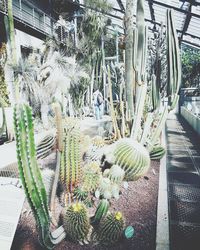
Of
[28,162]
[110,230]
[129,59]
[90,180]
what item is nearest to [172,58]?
[129,59]

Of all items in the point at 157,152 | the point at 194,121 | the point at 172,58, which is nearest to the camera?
the point at 172,58

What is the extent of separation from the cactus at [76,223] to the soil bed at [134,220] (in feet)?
0.37

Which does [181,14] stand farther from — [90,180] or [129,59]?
[90,180]

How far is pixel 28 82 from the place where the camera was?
10.0 meters

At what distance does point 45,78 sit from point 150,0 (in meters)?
5.81

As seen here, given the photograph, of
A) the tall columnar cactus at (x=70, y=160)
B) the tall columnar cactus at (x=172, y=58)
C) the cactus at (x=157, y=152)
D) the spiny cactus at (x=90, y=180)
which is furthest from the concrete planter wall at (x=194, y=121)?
the tall columnar cactus at (x=70, y=160)

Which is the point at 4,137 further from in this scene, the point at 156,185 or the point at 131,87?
the point at 156,185

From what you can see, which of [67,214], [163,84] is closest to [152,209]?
[67,214]

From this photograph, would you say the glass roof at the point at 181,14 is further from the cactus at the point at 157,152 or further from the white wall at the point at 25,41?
the cactus at the point at 157,152

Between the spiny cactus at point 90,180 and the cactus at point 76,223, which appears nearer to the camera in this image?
the cactus at point 76,223

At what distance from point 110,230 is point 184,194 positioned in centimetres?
182

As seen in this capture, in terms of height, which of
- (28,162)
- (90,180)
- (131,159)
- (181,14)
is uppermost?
(181,14)

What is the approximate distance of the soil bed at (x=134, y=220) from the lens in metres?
2.27

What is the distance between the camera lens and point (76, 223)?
2184 mm
